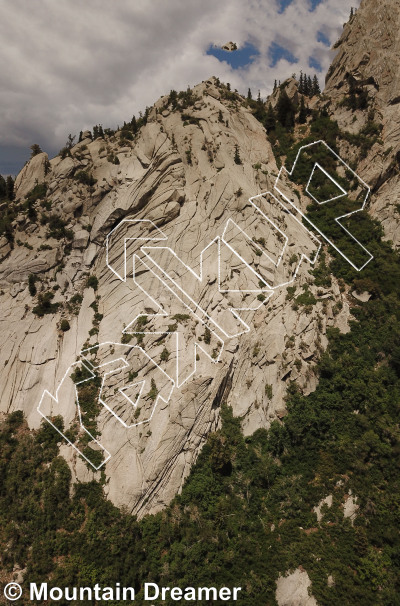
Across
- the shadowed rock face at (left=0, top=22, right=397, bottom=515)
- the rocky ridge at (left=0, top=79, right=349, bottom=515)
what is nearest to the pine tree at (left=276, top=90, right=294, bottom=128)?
the rocky ridge at (left=0, top=79, right=349, bottom=515)

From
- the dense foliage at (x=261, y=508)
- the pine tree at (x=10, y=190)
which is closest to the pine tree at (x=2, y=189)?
the pine tree at (x=10, y=190)

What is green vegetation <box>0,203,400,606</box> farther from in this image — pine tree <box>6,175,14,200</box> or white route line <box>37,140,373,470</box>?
pine tree <box>6,175,14,200</box>

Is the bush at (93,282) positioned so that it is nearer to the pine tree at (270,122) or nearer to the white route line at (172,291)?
the white route line at (172,291)

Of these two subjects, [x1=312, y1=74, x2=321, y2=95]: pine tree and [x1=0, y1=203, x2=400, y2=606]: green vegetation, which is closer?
[x1=0, y1=203, x2=400, y2=606]: green vegetation

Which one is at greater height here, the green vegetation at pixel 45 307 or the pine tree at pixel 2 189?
the pine tree at pixel 2 189

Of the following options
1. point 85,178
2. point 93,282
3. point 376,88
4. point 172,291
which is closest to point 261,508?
point 172,291

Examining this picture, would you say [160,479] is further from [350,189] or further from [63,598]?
[350,189]

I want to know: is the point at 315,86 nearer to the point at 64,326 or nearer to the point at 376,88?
the point at 376,88

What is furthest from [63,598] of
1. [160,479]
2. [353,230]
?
[353,230]
